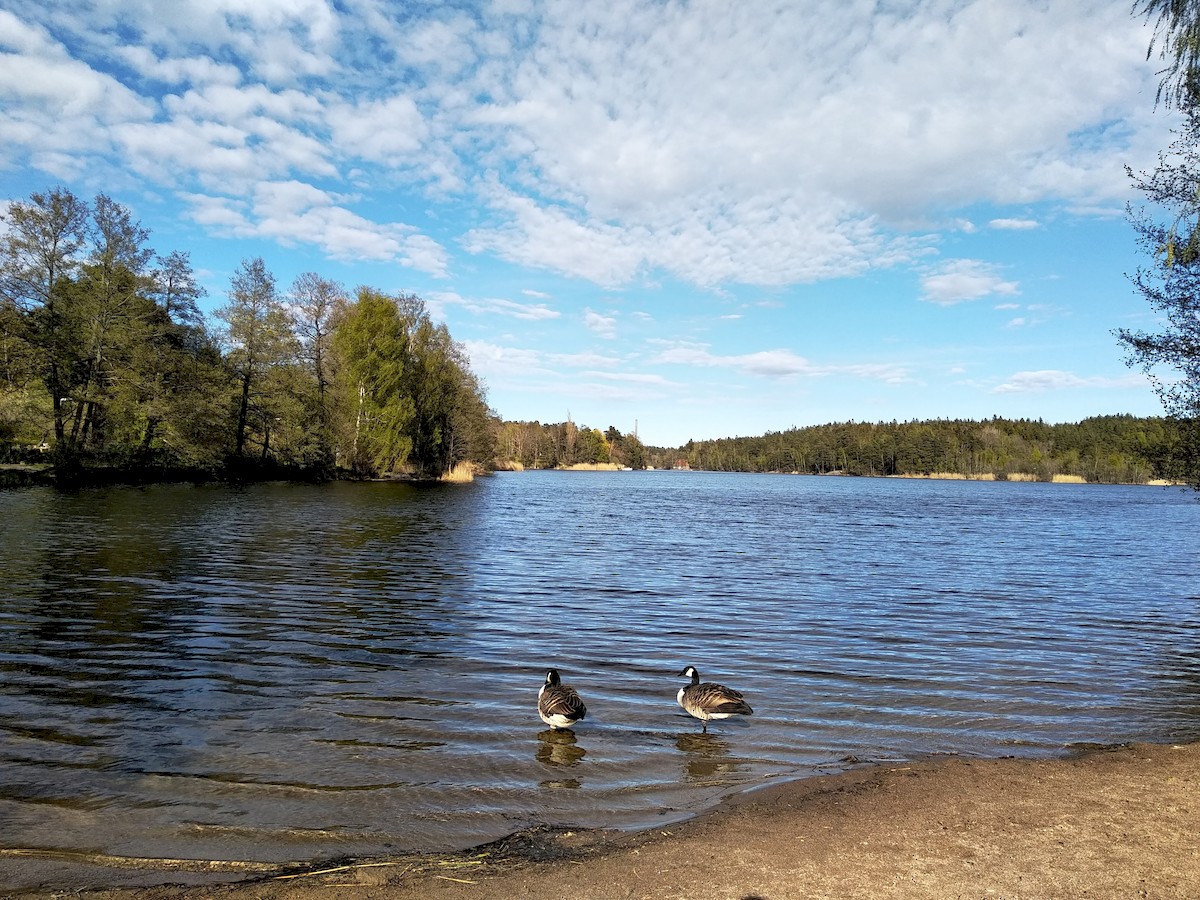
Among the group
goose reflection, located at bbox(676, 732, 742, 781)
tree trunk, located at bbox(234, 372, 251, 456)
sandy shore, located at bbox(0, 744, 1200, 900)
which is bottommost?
goose reflection, located at bbox(676, 732, 742, 781)

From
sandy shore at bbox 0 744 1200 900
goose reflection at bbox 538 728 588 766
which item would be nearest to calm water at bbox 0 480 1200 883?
goose reflection at bbox 538 728 588 766

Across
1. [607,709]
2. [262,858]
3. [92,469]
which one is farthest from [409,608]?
[92,469]

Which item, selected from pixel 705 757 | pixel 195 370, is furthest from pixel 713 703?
pixel 195 370

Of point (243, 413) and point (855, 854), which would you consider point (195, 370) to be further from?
point (855, 854)

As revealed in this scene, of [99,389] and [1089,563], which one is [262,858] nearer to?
[1089,563]

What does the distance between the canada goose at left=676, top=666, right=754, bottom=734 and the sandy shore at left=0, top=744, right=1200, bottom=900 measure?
1359mm

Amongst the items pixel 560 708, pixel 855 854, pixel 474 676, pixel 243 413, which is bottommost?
pixel 474 676

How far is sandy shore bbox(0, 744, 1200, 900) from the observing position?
466 centimetres

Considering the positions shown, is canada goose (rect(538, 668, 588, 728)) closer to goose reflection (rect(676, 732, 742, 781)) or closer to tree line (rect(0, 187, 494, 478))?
goose reflection (rect(676, 732, 742, 781))

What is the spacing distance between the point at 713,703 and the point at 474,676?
3955mm

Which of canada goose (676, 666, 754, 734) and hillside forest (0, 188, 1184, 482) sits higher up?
hillside forest (0, 188, 1184, 482)

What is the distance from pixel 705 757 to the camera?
303 inches

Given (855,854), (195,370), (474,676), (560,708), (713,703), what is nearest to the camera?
(855,854)

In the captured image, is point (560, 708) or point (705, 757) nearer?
point (705, 757)
